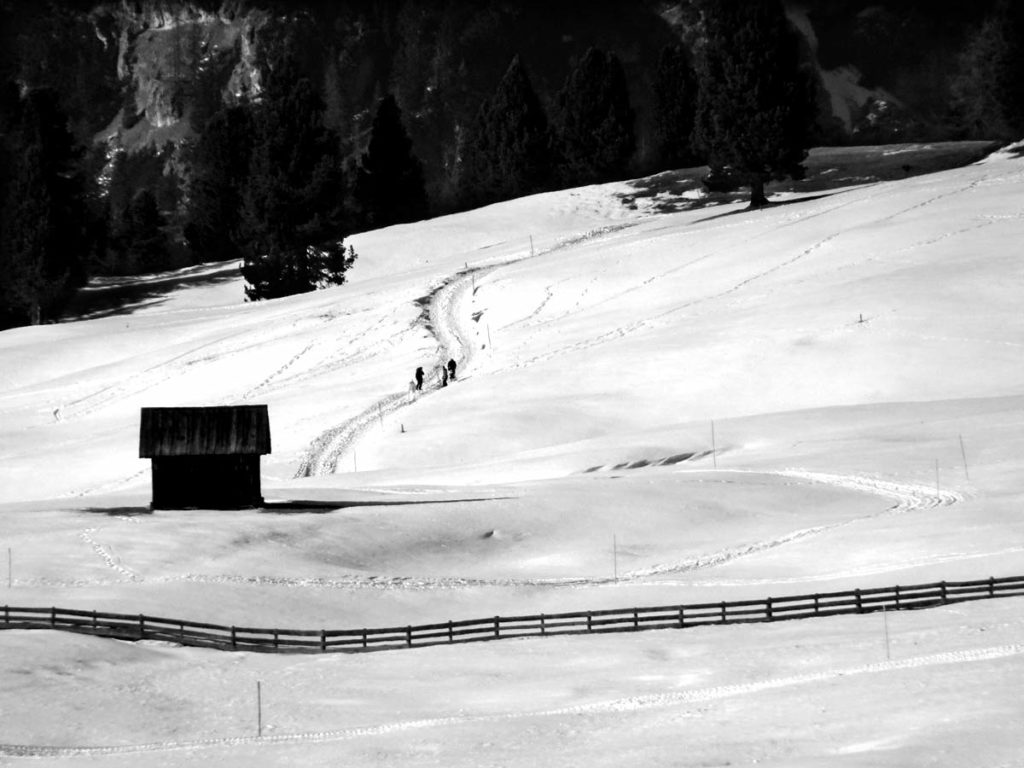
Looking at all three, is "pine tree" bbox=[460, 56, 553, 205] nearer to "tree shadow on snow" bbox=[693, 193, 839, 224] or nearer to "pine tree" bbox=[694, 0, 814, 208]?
"tree shadow on snow" bbox=[693, 193, 839, 224]

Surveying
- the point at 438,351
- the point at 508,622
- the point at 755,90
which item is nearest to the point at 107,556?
the point at 508,622

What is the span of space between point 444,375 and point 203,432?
23162mm

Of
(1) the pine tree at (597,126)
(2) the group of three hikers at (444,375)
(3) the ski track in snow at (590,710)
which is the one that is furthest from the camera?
(1) the pine tree at (597,126)

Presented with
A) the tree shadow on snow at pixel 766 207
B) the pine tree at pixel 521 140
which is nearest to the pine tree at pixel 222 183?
the pine tree at pixel 521 140

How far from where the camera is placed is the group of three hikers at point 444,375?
6719cm

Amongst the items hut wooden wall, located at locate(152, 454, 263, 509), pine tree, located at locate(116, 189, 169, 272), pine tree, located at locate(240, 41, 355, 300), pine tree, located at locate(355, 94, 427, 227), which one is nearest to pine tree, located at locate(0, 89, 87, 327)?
pine tree, located at locate(240, 41, 355, 300)

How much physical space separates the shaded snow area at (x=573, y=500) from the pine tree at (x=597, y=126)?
104ft

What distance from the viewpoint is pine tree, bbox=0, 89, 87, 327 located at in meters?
100

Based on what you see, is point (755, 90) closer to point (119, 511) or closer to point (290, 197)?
point (290, 197)

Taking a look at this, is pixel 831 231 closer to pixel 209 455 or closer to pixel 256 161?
pixel 256 161

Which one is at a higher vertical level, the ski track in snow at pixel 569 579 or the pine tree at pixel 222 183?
the pine tree at pixel 222 183

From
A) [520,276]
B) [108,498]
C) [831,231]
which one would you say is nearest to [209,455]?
[108,498]

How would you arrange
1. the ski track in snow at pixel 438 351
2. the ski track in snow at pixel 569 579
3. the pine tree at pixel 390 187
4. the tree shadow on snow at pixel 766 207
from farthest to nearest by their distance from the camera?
the pine tree at pixel 390 187
the tree shadow on snow at pixel 766 207
the ski track in snow at pixel 438 351
the ski track in snow at pixel 569 579

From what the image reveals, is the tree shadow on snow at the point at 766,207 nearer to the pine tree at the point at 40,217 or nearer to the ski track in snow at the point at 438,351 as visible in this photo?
the ski track in snow at the point at 438,351
